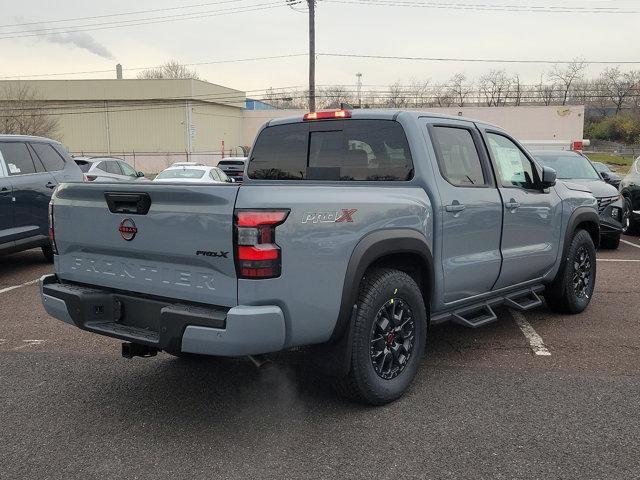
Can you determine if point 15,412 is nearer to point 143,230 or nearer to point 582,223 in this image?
point 143,230

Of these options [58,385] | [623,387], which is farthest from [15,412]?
[623,387]

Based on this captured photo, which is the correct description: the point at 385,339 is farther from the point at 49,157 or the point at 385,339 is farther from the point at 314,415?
the point at 49,157

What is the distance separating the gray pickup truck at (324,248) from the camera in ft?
10.1

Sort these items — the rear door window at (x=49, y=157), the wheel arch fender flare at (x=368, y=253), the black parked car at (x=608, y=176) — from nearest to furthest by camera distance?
the wheel arch fender flare at (x=368, y=253), the rear door window at (x=49, y=157), the black parked car at (x=608, y=176)

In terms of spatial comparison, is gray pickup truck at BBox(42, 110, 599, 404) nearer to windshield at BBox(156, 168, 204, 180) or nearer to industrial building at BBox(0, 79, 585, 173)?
windshield at BBox(156, 168, 204, 180)

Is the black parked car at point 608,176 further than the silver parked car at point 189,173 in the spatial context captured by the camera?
No

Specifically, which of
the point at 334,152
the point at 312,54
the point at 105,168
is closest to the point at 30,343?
the point at 334,152

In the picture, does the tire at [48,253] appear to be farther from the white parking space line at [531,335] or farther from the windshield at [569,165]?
the windshield at [569,165]

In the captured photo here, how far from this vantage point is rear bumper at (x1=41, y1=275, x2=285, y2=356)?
3023 millimetres

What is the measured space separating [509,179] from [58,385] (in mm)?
3888

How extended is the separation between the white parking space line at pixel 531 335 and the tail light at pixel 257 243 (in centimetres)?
289

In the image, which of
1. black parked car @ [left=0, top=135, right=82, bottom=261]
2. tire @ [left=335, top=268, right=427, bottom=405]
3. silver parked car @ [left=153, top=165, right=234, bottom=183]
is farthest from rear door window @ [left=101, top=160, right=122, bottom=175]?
tire @ [left=335, top=268, right=427, bottom=405]

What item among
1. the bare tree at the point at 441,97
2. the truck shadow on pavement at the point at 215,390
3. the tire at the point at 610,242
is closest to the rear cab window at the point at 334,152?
the truck shadow on pavement at the point at 215,390

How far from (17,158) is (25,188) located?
19.9 inches
